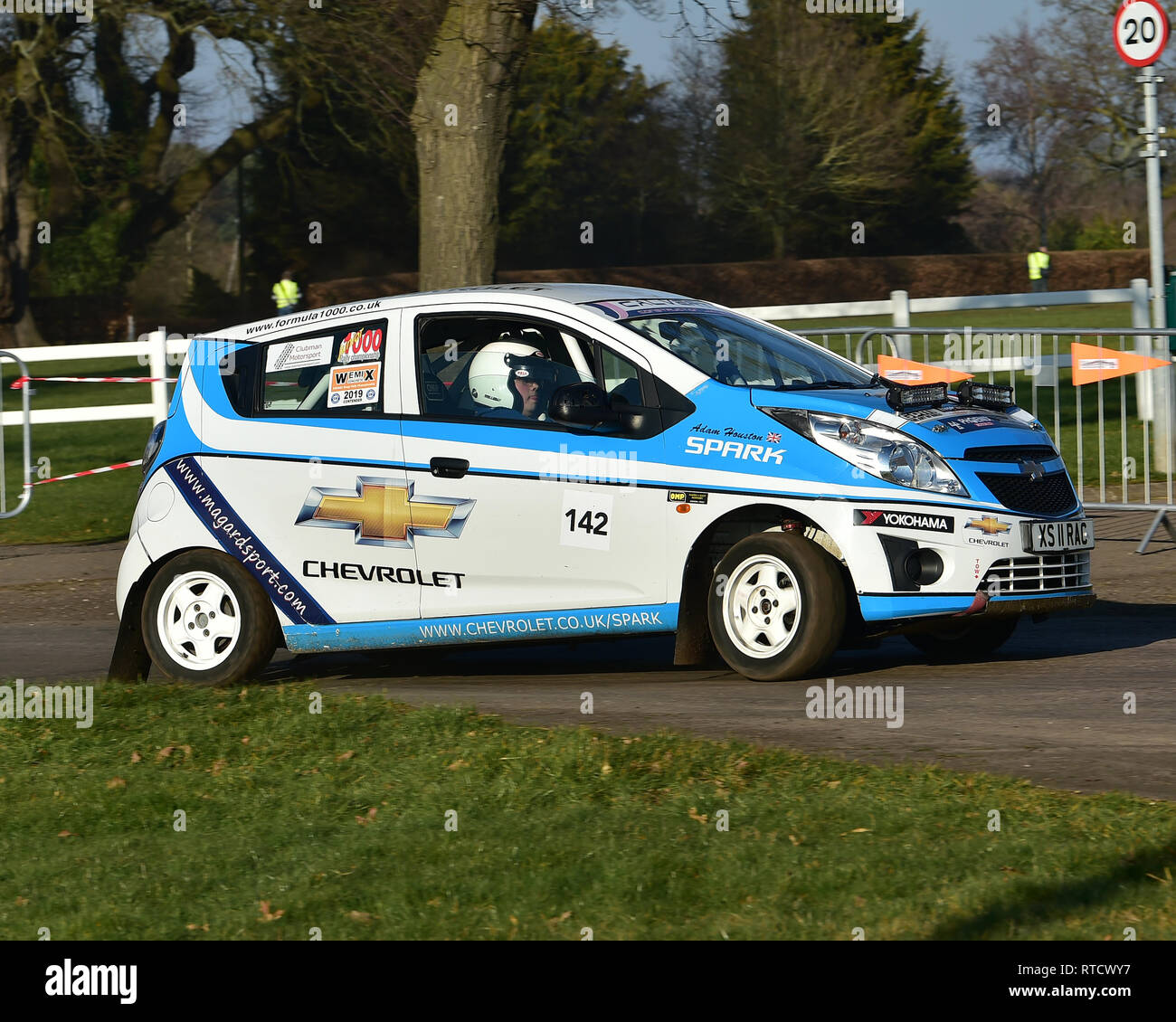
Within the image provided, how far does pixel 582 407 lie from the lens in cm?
786

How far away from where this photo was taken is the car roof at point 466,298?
834 cm

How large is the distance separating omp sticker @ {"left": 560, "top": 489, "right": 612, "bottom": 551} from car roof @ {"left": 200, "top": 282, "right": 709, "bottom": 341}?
3.23 feet

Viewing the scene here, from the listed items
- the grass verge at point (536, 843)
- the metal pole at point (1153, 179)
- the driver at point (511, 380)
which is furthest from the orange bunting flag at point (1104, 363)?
the grass verge at point (536, 843)

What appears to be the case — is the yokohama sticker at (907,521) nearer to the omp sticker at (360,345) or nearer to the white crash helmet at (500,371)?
the white crash helmet at (500,371)

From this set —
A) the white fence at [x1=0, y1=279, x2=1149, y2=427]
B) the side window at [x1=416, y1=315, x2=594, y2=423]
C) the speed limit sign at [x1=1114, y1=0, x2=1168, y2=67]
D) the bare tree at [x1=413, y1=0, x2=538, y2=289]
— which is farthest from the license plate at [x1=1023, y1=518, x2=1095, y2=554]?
the bare tree at [x1=413, y1=0, x2=538, y2=289]

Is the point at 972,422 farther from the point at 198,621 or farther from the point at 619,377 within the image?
the point at 198,621

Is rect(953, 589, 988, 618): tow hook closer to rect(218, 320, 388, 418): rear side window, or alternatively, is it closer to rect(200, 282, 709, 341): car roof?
rect(200, 282, 709, 341): car roof

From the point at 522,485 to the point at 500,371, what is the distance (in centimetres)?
62

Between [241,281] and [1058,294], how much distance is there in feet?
123

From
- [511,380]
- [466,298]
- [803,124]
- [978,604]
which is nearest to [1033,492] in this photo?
[978,604]

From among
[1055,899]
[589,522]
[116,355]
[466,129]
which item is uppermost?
[466,129]

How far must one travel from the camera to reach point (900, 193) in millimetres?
58781

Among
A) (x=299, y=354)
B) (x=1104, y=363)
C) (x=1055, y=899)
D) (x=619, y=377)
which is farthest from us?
(x=1104, y=363)
